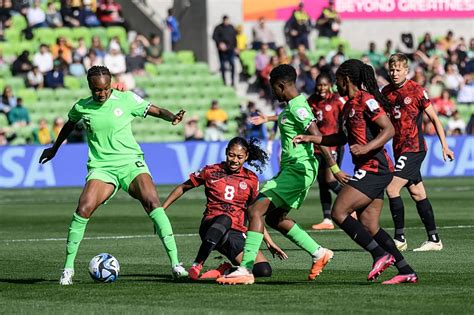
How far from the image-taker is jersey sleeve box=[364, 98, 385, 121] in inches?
464

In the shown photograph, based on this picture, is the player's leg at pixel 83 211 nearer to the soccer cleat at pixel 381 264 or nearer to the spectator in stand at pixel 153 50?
the soccer cleat at pixel 381 264

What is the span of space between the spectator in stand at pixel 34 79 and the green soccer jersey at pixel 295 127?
22587mm

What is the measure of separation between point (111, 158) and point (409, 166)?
14.1 feet

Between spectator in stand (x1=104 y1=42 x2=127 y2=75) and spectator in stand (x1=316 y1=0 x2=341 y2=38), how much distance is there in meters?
7.32

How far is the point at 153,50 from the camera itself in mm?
37469

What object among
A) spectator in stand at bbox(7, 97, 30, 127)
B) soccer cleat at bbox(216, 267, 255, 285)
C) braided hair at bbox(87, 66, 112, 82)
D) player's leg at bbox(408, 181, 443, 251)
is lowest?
spectator in stand at bbox(7, 97, 30, 127)

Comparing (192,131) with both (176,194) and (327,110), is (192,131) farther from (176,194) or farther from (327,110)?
(176,194)

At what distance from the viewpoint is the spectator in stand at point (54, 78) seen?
3478 cm

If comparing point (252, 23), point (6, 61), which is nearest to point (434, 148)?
point (252, 23)

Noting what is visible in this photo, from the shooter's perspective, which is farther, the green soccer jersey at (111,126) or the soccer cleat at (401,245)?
the soccer cleat at (401,245)

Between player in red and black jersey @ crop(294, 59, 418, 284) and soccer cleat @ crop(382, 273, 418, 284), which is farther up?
player in red and black jersey @ crop(294, 59, 418, 284)

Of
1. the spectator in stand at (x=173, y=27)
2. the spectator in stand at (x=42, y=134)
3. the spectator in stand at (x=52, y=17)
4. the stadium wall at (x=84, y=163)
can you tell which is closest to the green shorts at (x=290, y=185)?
the stadium wall at (x=84, y=163)

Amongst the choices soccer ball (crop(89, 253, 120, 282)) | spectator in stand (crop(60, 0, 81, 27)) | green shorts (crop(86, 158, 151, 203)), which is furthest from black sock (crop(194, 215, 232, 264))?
spectator in stand (crop(60, 0, 81, 27))

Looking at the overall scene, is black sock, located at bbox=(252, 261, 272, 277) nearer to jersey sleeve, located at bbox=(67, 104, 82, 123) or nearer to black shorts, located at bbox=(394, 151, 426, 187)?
jersey sleeve, located at bbox=(67, 104, 82, 123)
